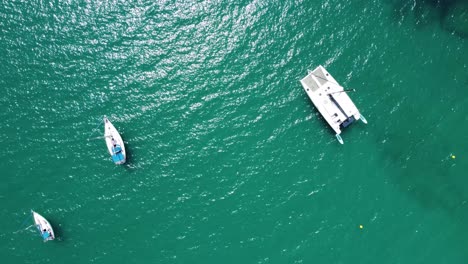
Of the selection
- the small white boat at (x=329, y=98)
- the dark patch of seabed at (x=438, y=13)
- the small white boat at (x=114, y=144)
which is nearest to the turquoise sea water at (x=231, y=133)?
the dark patch of seabed at (x=438, y=13)

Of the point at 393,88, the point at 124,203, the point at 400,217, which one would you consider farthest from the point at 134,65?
the point at 400,217

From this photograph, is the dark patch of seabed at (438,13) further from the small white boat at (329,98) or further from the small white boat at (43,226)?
the small white boat at (43,226)

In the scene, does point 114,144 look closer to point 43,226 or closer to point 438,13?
point 43,226

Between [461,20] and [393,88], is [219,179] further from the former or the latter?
[461,20]

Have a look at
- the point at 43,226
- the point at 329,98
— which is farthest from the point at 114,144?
the point at 329,98

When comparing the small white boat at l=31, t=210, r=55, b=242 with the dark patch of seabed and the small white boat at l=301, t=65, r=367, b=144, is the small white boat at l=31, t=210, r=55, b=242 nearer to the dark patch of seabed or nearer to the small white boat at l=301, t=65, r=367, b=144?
the small white boat at l=301, t=65, r=367, b=144
